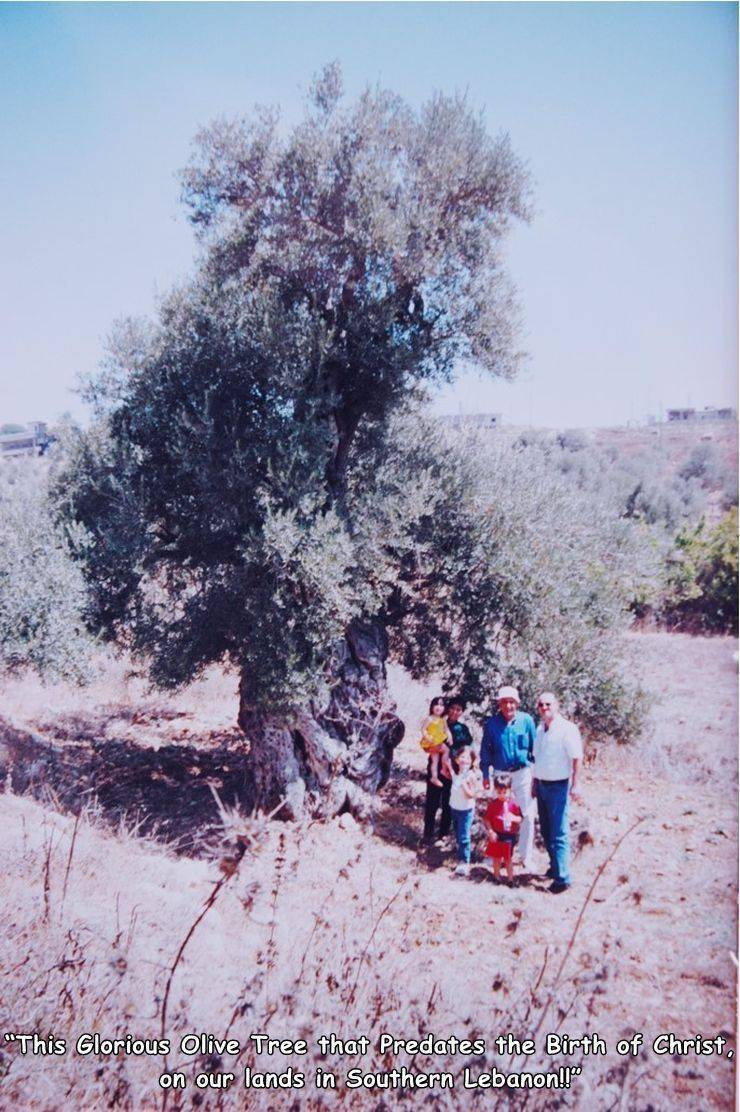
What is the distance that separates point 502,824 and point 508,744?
839mm

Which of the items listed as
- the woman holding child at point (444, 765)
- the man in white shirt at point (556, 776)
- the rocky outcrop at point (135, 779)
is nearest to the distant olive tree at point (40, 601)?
the rocky outcrop at point (135, 779)

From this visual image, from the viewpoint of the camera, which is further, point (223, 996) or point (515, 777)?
point (515, 777)

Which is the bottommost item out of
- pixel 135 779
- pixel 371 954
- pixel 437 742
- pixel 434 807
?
pixel 135 779

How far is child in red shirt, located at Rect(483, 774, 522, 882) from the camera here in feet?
22.0

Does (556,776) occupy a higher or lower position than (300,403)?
lower

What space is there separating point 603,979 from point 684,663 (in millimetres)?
15155

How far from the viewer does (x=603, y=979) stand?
2.95 meters

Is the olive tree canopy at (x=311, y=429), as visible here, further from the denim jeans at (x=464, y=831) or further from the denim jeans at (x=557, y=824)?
the denim jeans at (x=557, y=824)

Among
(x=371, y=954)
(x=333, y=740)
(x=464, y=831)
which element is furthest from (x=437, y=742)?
(x=371, y=954)

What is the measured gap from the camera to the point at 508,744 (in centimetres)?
685

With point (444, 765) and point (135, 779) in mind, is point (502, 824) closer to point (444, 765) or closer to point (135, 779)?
point (444, 765)

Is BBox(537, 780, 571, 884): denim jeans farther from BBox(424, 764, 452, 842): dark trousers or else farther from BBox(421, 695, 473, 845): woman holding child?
BBox(424, 764, 452, 842): dark trousers

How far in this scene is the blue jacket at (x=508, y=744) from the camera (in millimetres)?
6848

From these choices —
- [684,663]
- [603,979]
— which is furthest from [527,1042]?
[684,663]
